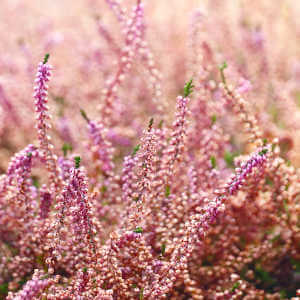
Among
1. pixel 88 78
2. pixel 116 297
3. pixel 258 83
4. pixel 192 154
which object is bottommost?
pixel 116 297

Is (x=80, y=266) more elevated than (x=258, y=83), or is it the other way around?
(x=258, y=83)

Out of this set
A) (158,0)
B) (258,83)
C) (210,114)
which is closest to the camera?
(210,114)

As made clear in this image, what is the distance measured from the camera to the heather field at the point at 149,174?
606 mm

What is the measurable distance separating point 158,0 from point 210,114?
1045 mm

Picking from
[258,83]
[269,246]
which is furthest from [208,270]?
[258,83]

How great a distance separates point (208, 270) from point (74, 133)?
1.51 feet

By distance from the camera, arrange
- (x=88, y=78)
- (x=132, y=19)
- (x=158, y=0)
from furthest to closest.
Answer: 1. (x=158, y=0)
2. (x=88, y=78)
3. (x=132, y=19)

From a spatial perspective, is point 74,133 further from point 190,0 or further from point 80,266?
point 190,0

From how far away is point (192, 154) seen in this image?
912 millimetres

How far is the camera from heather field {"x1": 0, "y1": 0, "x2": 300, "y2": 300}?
61 cm

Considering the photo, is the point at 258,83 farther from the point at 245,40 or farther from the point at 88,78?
the point at 88,78

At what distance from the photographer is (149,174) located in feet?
1.99

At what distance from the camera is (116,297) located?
2.19 ft

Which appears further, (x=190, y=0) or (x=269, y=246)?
(x=190, y=0)
